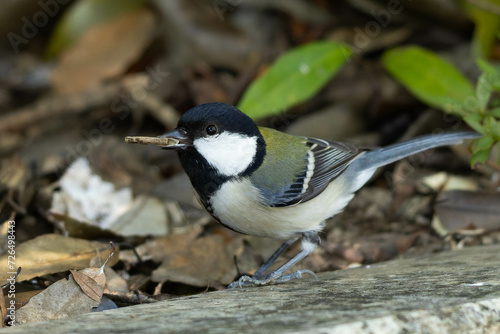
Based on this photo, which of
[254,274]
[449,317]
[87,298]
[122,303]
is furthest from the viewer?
[254,274]

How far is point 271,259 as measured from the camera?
3092 mm

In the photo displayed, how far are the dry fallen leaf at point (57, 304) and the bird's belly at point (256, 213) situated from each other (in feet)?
2.51

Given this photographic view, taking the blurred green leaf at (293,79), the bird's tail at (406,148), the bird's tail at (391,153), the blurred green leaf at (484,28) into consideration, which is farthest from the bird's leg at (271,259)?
the blurred green leaf at (484,28)

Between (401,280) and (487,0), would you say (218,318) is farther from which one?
(487,0)

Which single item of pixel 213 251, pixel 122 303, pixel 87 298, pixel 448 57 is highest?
pixel 87 298

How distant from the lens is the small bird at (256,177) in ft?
8.93

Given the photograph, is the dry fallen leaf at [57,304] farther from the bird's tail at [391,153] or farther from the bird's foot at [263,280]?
the bird's tail at [391,153]

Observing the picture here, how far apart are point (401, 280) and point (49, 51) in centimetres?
457

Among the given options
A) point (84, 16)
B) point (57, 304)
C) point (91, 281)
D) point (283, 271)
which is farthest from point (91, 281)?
point (84, 16)

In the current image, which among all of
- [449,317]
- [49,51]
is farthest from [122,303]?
[49,51]

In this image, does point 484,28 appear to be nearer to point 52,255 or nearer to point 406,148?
point 406,148

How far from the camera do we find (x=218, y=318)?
1.80 metres

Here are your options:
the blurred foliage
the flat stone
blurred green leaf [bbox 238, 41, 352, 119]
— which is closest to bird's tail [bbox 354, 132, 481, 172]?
the blurred foliage

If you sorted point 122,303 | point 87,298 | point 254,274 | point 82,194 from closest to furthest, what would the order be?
point 87,298 < point 122,303 < point 254,274 < point 82,194
